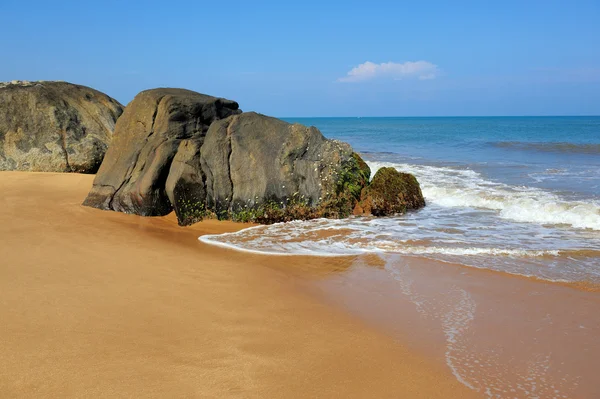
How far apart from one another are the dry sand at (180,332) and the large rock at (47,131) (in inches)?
312

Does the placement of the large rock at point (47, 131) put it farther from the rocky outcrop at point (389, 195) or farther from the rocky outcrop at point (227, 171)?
the rocky outcrop at point (389, 195)

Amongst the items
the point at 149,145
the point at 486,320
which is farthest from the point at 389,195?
the point at 486,320

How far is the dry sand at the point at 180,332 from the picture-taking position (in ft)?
11.2

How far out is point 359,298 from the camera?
204 inches

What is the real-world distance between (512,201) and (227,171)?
580cm

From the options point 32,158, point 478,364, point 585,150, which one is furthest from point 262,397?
point 585,150

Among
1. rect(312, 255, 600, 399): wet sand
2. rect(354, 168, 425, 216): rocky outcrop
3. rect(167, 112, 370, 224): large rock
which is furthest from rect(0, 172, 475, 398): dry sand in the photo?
rect(354, 168, 425, 216): rocky outcrop

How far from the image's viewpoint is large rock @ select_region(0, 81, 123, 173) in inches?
557

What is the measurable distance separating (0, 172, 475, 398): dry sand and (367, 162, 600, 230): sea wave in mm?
4991

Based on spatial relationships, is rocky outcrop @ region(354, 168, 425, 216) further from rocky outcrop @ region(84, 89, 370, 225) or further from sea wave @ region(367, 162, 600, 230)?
sea wave @ region(367, 162, 600, 230)

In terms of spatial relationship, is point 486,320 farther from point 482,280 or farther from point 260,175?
point 260,175

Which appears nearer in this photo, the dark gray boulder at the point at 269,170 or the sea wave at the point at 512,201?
the dark gray boulder at the point at 269,170

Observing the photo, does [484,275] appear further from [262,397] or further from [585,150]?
[585,150]

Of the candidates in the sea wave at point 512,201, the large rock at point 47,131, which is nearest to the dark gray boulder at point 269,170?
the sea wave at point 512,201
